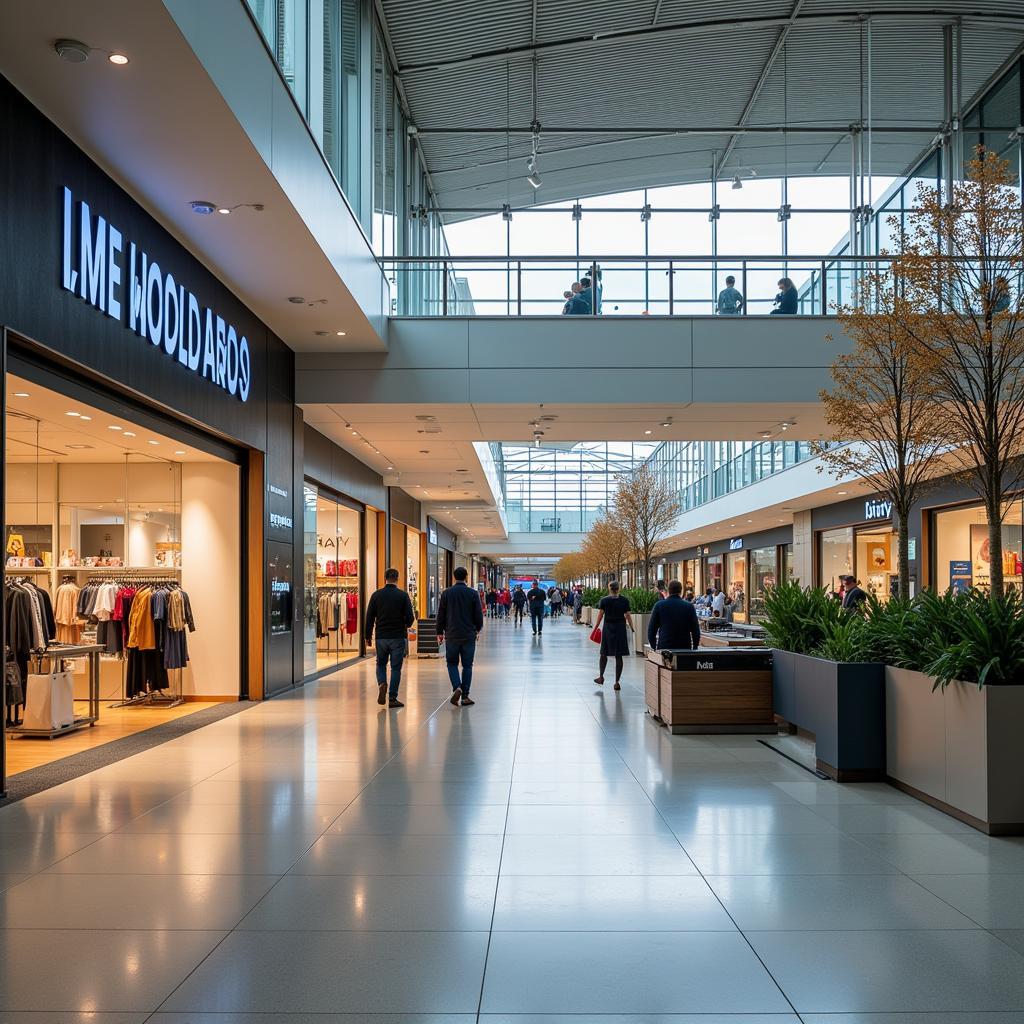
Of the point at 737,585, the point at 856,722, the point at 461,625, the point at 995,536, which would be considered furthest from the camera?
the point at 737,585

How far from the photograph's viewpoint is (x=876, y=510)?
76.4 ft

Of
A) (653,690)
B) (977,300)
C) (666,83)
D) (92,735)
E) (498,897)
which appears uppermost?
(666,83)

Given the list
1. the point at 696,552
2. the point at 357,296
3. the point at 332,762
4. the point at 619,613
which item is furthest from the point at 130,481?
the point at 696,552

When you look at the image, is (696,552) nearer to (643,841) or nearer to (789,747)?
(789,747)

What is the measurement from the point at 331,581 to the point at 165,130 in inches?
553

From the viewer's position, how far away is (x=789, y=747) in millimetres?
9383

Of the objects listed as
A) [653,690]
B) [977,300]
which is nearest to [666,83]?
[977,300]

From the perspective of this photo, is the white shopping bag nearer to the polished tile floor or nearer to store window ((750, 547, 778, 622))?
the polished tile floor

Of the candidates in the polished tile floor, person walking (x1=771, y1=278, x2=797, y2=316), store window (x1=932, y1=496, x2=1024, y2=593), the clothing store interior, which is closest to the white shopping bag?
the clothing store interior

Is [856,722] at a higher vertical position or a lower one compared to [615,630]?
lower

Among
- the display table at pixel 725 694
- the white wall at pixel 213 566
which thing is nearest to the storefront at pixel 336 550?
the white wall at pixel 213 566

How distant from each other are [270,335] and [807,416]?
8.20 metres

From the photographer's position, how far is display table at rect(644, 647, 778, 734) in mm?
10320

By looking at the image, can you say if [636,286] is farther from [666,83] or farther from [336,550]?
[336,550]
